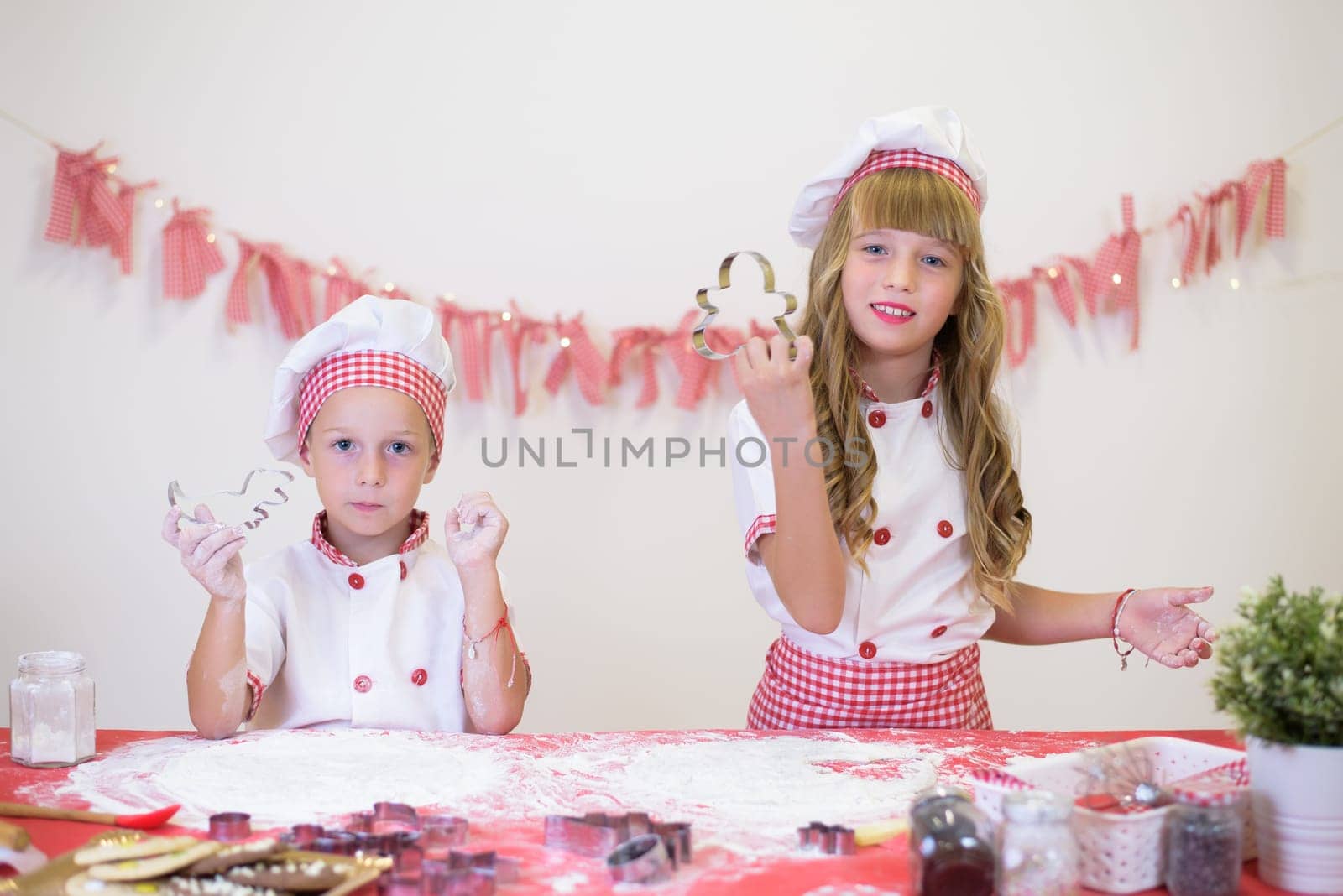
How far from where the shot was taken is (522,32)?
2529 millimetres

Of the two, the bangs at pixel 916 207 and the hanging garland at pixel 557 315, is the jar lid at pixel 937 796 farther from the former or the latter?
the hanging garland at pixel 557 315

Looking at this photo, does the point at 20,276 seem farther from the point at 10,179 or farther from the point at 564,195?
the point at 564,195

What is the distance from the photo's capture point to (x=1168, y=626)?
1.57m

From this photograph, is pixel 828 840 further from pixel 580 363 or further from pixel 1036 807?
pixel 580 363

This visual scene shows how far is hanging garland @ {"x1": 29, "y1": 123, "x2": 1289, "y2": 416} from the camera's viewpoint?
2.40 meters

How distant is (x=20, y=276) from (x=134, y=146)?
0.33 meters

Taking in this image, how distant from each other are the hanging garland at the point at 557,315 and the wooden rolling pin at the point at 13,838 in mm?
1571

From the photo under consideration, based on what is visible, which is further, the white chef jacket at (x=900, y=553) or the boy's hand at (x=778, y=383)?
the white chef jacket at (x=900, y=553)

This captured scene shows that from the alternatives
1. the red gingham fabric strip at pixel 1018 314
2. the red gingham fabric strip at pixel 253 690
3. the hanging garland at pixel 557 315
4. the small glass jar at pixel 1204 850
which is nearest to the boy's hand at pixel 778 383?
the small glass jar at pixel 1204 850

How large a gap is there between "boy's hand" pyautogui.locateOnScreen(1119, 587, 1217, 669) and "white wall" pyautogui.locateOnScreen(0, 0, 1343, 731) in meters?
1.06

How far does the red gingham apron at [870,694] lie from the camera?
1608 millimetres

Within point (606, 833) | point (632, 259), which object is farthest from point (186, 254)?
point (606, 833)

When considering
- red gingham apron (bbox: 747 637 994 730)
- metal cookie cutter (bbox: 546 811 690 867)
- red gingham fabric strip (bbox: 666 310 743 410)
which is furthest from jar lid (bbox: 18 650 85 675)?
red gingham fabric strip (bbox: 666 310 743 410)

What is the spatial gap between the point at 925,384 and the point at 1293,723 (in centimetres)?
87
